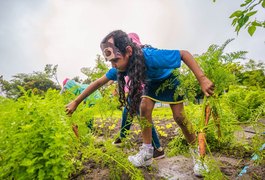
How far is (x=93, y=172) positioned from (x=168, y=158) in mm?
1003

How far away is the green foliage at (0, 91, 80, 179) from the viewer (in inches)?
53.2

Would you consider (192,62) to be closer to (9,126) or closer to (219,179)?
(219,179)

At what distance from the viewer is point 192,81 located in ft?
6.66

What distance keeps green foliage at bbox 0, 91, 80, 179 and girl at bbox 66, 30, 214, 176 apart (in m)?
0.76

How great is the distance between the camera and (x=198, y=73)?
6.18 ft

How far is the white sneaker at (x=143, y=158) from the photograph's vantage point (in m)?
2.30

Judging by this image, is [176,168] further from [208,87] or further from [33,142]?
[33,142]

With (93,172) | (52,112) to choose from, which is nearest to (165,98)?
(93,172)

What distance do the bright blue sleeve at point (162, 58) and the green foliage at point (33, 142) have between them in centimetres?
113

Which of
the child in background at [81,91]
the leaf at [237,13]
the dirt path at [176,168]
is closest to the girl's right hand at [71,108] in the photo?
the child in background at [81,91]

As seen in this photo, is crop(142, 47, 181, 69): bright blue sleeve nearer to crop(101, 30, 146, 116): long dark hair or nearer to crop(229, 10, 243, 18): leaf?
crop(101, 30, 146, 116): long dark hair

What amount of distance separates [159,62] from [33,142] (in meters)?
1.32

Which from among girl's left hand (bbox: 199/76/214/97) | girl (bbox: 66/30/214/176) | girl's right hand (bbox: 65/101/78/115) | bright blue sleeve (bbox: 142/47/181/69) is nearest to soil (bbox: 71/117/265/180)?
girl (bbox: 66/30/214/176)

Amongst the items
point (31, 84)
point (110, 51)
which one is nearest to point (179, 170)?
point (110, 51)
